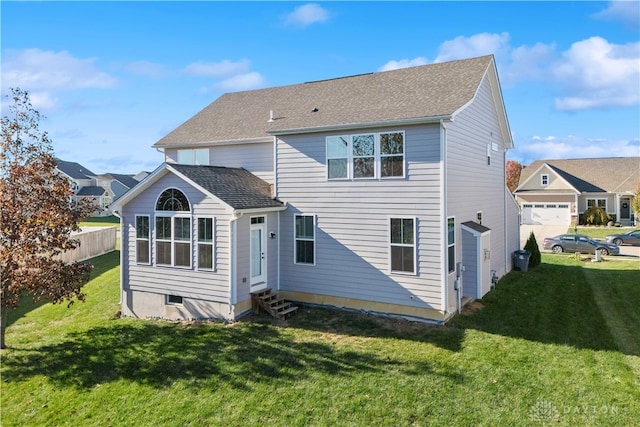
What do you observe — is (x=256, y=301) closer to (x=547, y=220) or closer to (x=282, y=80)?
(x=282, y=80)

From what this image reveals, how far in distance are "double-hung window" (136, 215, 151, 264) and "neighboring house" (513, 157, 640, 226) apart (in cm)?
3656

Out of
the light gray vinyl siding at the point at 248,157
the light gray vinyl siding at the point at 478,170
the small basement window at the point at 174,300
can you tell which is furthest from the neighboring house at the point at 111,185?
the light gray vinyl siding at the point at 478,170

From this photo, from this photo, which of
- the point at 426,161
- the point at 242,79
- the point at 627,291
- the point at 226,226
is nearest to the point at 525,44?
the point at 426,161

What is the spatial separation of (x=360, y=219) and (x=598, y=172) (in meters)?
39.9

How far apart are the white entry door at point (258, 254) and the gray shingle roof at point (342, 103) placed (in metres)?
3.26

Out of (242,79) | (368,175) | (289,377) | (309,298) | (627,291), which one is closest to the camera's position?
(289,377)

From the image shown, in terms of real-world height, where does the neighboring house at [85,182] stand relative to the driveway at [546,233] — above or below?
above

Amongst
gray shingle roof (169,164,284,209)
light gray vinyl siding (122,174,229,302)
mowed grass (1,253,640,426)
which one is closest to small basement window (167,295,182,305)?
light gray vinyl siding (122,174,229,302)

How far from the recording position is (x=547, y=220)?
38.1m

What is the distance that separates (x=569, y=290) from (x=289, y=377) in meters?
12.2

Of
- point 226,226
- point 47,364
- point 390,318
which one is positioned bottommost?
point 47,364

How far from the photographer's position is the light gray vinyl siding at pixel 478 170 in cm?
1174

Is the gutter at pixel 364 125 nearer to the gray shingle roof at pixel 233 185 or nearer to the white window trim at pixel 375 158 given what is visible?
the white window trim at pixel 375 158

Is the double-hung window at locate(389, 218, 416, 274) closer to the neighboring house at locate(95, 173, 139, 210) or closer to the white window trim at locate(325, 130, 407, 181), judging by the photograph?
the white window trim at locate(325, 130, 407, 181)
